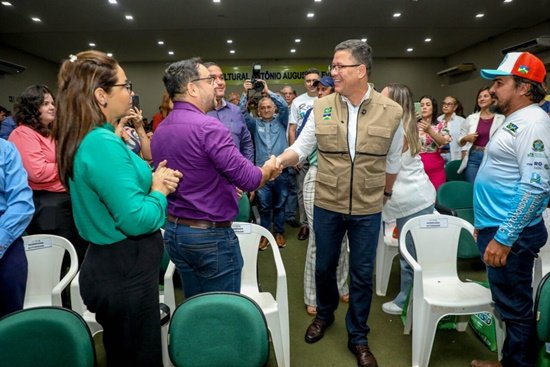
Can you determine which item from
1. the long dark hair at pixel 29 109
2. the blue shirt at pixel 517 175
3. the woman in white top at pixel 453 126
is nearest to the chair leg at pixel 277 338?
the blue shirt at pixel 517 175

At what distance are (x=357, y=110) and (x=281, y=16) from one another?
6.45m

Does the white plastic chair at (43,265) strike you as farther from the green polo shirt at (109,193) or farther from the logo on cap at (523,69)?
the logo on cap at (523,69)

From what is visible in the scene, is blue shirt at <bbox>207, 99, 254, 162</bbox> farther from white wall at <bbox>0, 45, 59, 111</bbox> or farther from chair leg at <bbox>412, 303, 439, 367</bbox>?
white wall at <bbox>0, 45, 59, 111</bbox>

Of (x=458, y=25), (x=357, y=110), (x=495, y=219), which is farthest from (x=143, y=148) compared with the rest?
(x=458, y=25)

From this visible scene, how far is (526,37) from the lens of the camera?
8.62 m

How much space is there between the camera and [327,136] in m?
1.84

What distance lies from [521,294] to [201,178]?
155 cm

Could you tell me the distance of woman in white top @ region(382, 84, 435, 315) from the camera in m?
2.23

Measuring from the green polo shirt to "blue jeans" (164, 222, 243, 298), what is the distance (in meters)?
0.38

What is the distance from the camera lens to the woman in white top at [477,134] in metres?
3.76

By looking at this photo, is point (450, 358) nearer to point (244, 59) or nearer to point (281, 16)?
point (281, 16)

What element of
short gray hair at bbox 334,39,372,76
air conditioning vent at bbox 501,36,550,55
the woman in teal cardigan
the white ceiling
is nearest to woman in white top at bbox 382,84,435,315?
short gray hair at bbox 334,39,372,76

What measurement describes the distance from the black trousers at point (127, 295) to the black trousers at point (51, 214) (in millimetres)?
1307

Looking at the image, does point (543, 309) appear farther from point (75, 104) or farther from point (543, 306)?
point (75, 104)
